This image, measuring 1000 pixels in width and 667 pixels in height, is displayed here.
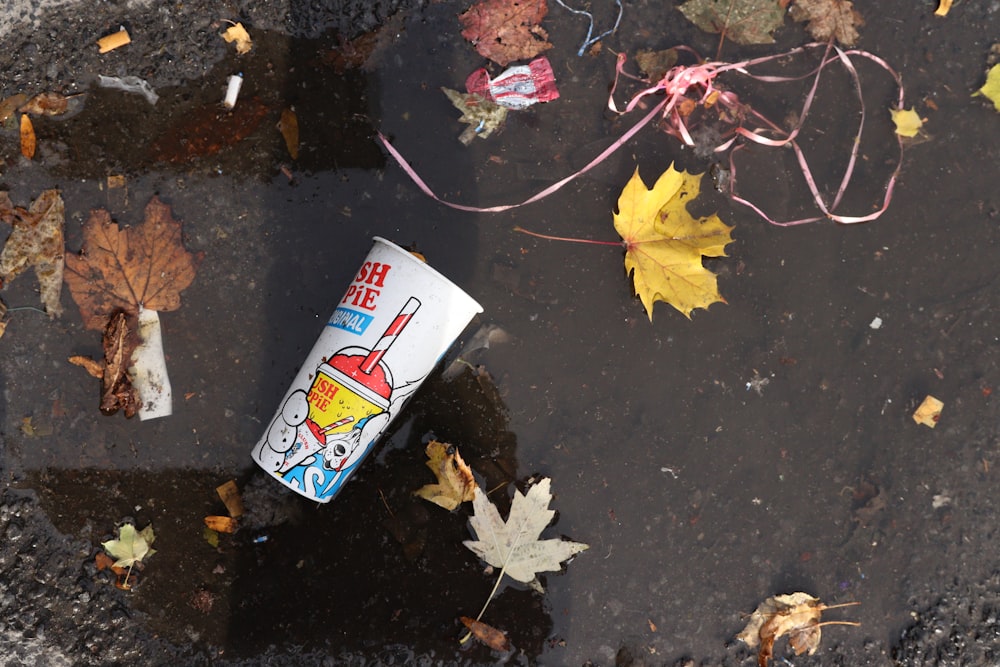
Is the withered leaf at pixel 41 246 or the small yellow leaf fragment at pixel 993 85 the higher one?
the small yellow leaf fragment at pixel 993 85

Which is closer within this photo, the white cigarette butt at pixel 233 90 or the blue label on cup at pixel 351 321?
the blue label on cup at pixel 351 321

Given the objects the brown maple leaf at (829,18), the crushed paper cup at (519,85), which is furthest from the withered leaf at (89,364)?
the brown maple leaf at (829,18)

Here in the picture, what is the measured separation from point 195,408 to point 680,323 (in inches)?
62.0

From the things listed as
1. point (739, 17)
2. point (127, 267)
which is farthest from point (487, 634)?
point (739, 17)

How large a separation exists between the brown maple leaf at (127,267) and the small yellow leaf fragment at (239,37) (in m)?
0.54

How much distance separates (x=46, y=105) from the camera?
75.7 inches

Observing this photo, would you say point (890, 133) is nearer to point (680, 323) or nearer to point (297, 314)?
point (680, 323)

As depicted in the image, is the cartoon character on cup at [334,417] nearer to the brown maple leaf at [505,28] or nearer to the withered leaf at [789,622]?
the brown maple leaf at [505,28]

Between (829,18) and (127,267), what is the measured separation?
2387 mm

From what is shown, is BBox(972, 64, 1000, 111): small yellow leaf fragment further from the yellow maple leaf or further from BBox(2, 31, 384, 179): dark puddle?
BBox(2, 31, 384, 179): dark puddle

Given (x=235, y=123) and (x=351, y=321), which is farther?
(x=235, y=123)

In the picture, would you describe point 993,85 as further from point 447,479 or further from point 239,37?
point 239,37

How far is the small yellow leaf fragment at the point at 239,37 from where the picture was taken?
195 cm

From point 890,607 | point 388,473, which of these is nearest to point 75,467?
point 388,473
